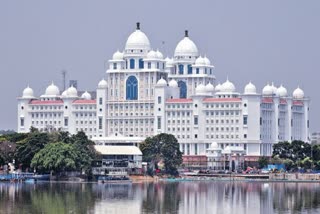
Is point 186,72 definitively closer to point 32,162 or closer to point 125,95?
point 125,95

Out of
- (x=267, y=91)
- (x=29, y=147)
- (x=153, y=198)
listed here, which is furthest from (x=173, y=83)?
(x=153, y=198)

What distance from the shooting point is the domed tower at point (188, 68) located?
165625mm

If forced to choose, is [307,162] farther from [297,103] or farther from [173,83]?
[173,83]

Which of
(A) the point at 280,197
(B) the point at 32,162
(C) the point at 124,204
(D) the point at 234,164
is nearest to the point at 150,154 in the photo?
(D) the point at 234,164

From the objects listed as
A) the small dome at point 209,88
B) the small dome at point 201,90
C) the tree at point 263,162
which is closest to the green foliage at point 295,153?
the tree at point 263,162

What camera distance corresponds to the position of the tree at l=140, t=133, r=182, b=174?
477 feet

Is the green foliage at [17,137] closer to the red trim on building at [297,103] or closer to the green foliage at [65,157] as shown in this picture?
the green foliage at [65,157]

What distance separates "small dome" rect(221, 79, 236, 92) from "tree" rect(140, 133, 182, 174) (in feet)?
53.4

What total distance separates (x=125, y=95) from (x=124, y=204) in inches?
2889

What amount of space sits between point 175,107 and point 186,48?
10.8 meters

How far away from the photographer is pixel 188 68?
547ft

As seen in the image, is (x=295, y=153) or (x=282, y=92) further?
(x=282, y=92)

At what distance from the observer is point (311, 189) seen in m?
117

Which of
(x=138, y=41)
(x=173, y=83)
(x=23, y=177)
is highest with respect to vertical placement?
(x=138, y=41)
